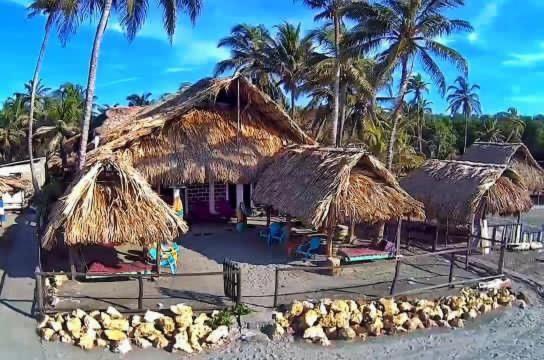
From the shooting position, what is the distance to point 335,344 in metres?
8.45

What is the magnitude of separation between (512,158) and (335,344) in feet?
66.0

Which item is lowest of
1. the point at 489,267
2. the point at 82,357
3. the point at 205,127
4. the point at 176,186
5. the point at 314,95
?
the point at 82,357

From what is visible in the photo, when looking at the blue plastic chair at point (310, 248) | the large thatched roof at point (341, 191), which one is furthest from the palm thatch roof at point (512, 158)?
the blue plastic chair at point (310, 248)

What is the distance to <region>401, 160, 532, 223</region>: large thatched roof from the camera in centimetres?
1355

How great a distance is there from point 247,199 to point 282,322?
363 inches

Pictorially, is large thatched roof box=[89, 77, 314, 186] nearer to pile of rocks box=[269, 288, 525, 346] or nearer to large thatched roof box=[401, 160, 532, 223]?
large thatched roof box=[401, 160, 532, 223]

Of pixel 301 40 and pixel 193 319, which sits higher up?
pixel 301 40

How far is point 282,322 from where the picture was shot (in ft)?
27.6

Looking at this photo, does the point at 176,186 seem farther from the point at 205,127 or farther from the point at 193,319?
the point at 193,319

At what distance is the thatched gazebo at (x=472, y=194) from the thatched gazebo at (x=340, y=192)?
2451mm

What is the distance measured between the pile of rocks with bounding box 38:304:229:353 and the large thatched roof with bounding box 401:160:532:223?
8670 millimetres

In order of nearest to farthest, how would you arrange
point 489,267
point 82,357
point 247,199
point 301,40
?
point 82,357, point 489,267, point 247,199, point 301,40

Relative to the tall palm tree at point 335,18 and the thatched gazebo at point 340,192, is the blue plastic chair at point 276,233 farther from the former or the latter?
the tall palm tree at point 335,18

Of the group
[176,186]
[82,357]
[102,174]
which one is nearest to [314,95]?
[176,186]
